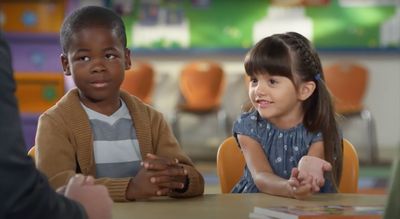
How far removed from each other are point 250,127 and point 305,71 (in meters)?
0.24

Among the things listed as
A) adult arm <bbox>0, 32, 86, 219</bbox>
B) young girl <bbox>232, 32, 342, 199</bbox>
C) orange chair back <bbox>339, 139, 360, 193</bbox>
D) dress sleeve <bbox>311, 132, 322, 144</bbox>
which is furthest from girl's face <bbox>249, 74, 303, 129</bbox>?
adult arm <bbox>0, 32, 86, 219</bbox>

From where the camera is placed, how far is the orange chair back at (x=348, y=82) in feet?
25.0

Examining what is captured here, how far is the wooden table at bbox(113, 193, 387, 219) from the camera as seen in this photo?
5.54ft

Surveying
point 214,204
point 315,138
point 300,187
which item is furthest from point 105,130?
point 315,138

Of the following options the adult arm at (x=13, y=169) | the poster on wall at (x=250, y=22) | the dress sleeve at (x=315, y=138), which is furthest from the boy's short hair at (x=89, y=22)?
the poster on wall at (x=250, y=22)

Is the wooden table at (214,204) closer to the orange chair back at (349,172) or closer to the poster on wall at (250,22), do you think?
the orange chair back at (349,172)

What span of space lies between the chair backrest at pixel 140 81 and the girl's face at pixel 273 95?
516 cm

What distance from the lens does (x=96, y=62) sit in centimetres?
208

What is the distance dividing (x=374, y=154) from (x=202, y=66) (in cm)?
189

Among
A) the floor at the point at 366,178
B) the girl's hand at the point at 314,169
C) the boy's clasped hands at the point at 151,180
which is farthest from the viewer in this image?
the floor at the point at 366,178

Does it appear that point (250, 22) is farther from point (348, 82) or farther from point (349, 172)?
point (349, 172)

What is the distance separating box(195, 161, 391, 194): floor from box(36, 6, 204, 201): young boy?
3604 mm

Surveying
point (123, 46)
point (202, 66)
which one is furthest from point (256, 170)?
point (202, 66)

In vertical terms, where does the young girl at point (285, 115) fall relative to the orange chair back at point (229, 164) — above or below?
above
